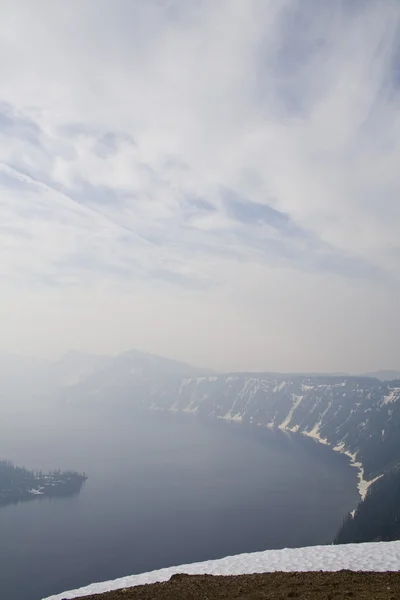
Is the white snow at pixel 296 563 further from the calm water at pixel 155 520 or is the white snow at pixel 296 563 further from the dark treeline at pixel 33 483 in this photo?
the dark treeline at pixel 33 483

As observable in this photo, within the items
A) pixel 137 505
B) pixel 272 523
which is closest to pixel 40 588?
pixel 137 505

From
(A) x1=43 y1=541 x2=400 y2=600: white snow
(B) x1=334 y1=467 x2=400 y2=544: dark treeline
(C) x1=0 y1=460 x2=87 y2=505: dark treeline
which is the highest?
(A) x1=43 y1=541 x2=400 y2=600: white snow

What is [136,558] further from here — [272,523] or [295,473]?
[295,473]

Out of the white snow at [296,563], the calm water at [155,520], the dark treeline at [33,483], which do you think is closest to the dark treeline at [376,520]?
the calm water at [155,520]

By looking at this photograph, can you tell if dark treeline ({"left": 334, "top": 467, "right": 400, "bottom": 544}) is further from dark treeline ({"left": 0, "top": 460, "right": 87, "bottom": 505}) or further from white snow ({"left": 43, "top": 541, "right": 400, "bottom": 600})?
dark treeline ({"left": 0, "top": 460, "right": 87, "bottom": 505})

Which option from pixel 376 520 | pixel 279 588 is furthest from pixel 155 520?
pixel 279 588

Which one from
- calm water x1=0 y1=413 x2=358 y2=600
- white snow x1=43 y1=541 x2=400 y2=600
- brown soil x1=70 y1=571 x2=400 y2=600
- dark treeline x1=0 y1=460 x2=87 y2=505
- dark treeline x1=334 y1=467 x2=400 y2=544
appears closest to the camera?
brown soil x1=70 y1=571 x2=400 y2=600

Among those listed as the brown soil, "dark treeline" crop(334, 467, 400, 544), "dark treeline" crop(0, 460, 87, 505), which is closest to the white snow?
the brown soil
